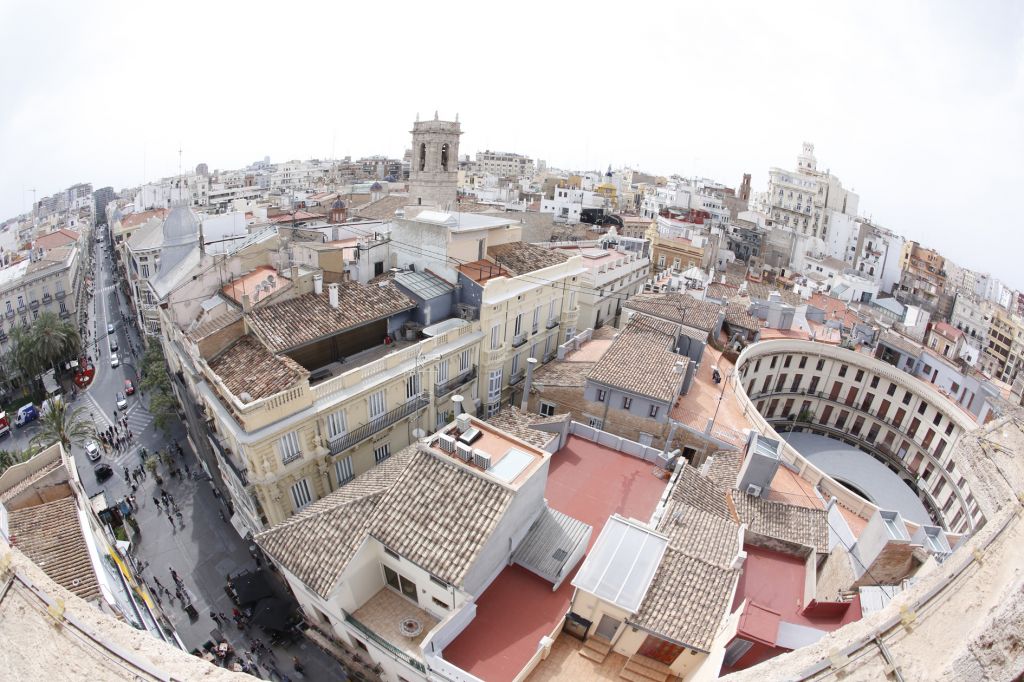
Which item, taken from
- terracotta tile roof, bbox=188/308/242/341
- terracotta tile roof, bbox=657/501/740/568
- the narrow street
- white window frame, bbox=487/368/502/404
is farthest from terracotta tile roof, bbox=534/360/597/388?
the narrow street

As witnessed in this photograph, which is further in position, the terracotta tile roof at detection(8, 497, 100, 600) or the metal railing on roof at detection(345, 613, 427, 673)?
the terracotta tile roof at detection(8, 497, 100, 600)

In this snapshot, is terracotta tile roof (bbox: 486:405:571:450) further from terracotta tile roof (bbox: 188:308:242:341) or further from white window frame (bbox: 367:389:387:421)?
terracotta tile roof (bbox: 188:308:242:341)

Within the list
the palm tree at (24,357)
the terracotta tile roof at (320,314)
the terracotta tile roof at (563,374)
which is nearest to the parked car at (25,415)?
the palm tree at (24,357)

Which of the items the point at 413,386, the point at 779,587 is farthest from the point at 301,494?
the point at 779,587

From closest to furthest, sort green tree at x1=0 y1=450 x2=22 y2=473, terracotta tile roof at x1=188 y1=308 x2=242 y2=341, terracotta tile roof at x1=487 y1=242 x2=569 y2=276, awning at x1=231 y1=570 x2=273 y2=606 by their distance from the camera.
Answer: terracotta tile roof at x1=188 y1=308 x2=242 y2=341 < awning at x1=231 y1=570 x2=273 y2=606 < green tree at x1=0 y1=450 x2=22 y2=473 < terracotta tile roof at x1=487 y1=242 x2=569 y2=276

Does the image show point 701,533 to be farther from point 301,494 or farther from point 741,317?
point 741,317

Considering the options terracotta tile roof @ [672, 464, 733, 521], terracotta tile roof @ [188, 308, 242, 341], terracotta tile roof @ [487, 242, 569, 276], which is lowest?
terracotta tile roof @ [672, 464, 733, 521]
